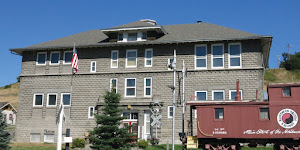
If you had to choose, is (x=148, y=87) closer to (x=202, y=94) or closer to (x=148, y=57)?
(x=148, y=57)

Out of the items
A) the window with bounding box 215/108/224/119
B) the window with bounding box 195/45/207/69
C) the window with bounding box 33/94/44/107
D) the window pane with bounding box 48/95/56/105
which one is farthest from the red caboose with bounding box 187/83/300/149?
the window with bounding box 33/94/44/107

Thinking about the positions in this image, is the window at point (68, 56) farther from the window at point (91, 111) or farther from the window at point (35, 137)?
the window at point (35, 137)

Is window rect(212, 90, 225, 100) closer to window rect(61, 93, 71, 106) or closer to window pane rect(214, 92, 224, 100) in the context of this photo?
window pane rect(214, 92, 224, 100)

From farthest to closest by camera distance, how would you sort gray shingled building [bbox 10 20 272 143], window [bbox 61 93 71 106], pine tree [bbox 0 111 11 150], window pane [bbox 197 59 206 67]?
window [bbox 61 93 71 106] → window pane [bbox 197 59 206 67] → gray shingled building [bbox 10 20 272 143] → pine tree [bbox 0 111 11 150]

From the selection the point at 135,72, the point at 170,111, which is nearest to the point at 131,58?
the point at 135,72

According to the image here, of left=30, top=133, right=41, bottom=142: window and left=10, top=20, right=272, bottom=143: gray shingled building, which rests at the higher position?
left=10, top=20, right=272, bottom=143: gray shingled building

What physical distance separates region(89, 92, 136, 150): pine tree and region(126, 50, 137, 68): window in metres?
9.27

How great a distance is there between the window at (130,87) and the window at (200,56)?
5917mm

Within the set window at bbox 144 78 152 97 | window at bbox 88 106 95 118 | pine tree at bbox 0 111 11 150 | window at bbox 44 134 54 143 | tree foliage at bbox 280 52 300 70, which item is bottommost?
window at bbox 44 134 54 143

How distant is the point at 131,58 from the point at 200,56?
6.37 meters

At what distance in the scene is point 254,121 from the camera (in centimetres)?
1955

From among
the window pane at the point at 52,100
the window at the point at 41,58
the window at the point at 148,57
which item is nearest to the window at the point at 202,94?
the window at the point at 148,57

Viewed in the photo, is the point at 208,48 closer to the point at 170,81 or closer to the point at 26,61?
the point at 170,81

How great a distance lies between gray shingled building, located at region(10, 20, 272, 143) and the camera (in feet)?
92.1
